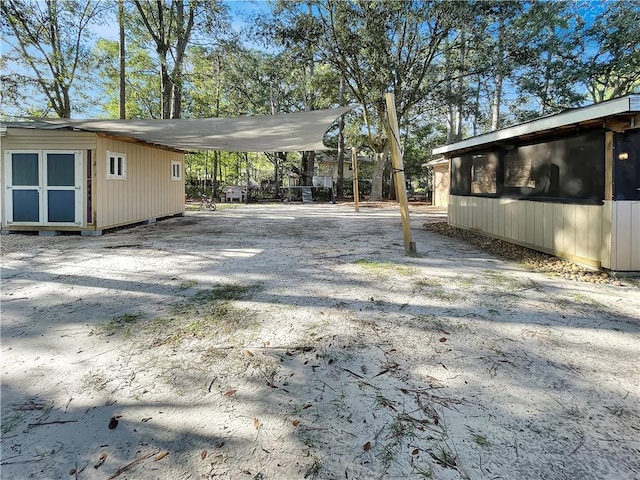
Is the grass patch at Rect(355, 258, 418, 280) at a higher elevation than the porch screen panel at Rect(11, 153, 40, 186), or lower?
lower

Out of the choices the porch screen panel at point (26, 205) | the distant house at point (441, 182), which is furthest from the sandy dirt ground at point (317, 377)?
the distant house at point (441, 182)

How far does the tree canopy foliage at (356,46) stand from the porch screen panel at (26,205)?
7.77m

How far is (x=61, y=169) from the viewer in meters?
7.46

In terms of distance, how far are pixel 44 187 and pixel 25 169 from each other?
1.65 ft

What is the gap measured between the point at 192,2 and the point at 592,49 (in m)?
16.1

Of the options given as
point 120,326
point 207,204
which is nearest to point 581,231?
point 120,326

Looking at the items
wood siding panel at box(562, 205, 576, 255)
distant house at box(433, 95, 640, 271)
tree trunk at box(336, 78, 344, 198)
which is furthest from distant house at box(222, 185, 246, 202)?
wood siding panel at box(562, 205, 576, 255)

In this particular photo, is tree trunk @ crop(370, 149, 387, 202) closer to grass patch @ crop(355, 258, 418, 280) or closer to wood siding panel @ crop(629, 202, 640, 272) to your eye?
grass patch @ crop(355, 258, 418, 280)

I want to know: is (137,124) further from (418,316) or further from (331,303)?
(418,316)

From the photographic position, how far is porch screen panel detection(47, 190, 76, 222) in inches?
294

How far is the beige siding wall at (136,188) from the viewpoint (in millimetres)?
7648

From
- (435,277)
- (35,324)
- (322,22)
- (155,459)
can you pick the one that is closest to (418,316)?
(435,277)

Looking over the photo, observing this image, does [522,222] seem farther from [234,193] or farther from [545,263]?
[234,193]

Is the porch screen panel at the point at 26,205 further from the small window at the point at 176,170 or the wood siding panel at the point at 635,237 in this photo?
the wood siding panel at the point at 635,237
